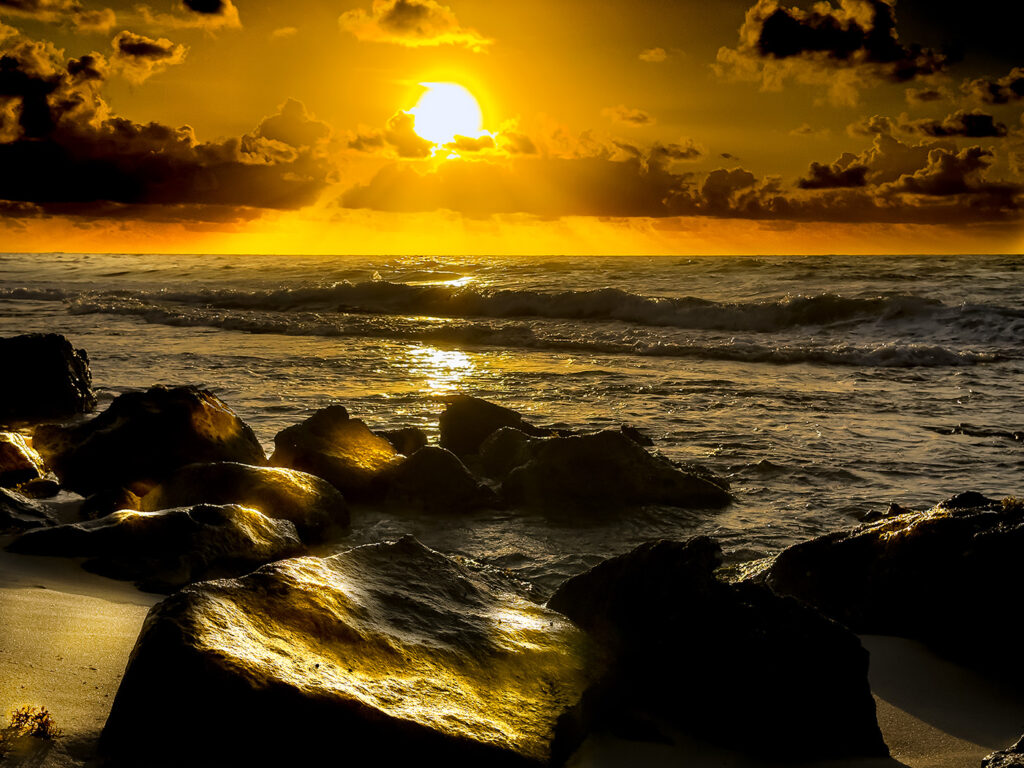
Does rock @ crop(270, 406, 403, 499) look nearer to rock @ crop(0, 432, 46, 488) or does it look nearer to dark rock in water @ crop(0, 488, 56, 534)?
rock @ crop(0, 432, 46, 488)

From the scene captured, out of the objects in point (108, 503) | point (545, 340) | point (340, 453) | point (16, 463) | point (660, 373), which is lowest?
point (108, 503)

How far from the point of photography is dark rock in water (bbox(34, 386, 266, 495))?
254 inches

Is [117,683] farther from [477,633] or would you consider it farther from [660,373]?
[660,373]

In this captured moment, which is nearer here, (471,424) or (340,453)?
(340,453)

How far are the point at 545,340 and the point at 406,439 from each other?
1114 cm

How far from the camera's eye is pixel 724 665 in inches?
128

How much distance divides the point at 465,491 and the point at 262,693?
3851 mm

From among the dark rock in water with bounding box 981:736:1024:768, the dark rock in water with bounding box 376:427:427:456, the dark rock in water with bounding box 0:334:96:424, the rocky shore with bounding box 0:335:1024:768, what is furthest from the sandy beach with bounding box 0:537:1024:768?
the dark rock in water with bounding box 0:334:96:424

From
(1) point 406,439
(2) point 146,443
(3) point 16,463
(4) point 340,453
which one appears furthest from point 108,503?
(1) point 406,439

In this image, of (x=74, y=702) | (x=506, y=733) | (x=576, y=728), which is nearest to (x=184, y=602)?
(x=74, y=702)

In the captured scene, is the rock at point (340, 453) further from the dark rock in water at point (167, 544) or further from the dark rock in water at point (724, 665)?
the dark rock in water at point (724, 665)

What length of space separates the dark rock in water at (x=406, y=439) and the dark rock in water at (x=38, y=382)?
166 inches

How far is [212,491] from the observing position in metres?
5.32

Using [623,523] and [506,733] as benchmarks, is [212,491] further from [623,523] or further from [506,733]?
[506,733]
